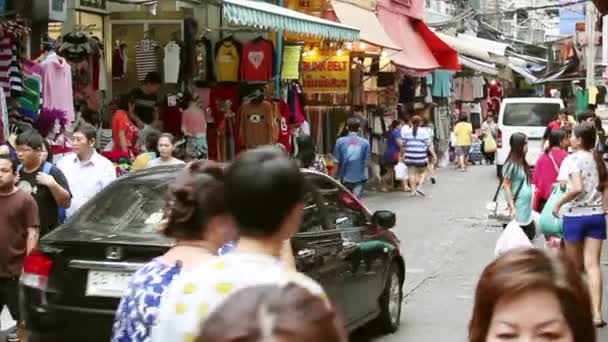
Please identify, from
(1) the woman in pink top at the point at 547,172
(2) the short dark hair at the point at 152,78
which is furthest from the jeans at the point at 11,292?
(2) the short dark hair at the point at 152,78

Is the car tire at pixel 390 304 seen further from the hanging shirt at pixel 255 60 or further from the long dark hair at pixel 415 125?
the long dark hair at pixel 415 125

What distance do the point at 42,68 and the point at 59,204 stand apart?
3.85 metres

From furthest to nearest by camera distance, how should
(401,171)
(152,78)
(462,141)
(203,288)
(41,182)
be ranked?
(462,141) → (401,171) → (152,78) → (41,182) → (203,288)

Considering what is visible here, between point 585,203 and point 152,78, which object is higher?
point 152,78

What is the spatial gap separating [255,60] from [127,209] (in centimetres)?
1053

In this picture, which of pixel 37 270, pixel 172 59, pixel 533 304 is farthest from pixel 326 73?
pixel 533 304

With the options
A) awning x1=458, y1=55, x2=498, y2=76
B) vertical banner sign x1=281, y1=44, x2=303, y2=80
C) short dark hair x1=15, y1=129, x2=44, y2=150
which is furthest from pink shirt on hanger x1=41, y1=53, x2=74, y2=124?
awning x1=458, y1=55, x2=498, y2=76

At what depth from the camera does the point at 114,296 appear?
22.5 feet

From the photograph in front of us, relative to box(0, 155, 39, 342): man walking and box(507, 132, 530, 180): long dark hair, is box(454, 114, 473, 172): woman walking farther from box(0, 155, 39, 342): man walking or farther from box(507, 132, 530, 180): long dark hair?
box(0, 155, 39, 342): man walking

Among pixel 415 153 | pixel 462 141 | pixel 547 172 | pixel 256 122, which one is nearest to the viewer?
pixel 547 172

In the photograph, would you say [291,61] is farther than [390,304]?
Yes

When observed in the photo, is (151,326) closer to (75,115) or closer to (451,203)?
(75,115)

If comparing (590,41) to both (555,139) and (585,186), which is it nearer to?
(555,139)

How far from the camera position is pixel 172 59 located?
16.3 meters
